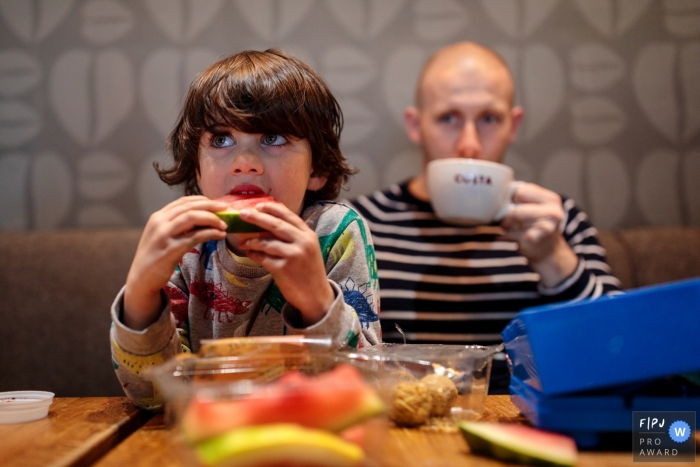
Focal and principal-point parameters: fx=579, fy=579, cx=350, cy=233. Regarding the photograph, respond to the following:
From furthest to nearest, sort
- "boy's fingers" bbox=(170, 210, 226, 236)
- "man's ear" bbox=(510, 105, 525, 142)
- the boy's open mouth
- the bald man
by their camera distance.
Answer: "man's ear" bbox=(510, 105, 525, 142) → the bald man → the boy's open mouth → "boy's fingers" bbox=(170, 210, 226, 236)

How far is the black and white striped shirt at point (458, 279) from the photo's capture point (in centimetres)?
170

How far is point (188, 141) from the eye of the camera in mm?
1166

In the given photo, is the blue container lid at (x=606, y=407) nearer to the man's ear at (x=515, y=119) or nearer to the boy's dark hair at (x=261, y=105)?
the boy's dark hair at (x=261, y=105)

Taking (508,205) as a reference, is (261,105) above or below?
above

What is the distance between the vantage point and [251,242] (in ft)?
2.87

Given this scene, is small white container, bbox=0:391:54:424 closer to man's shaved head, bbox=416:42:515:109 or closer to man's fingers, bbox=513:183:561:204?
man's fingers, bbox=513:183:561:204

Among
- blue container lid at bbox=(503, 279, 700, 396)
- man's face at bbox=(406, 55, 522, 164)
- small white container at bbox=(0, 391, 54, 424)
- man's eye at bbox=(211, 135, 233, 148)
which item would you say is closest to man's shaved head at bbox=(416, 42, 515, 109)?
man's face at bbox=(406, 55, 522, 164)

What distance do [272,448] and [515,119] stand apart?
1775 mm

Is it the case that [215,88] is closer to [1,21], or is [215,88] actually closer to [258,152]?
[258,152]

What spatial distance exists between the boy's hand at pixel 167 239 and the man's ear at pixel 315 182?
42 cm

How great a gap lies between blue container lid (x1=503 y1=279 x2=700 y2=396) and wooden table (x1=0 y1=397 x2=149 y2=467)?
550mm

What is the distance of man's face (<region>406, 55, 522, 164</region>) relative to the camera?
182 centimetres

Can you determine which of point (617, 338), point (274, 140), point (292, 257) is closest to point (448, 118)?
point (274, 140)

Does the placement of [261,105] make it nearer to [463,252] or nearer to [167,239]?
[167,239]
